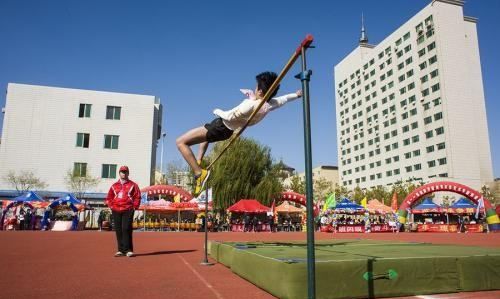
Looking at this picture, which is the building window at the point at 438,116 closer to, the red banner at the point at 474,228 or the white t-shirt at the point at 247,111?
the red banner at the point at 474,228

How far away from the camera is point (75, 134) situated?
3325 cm

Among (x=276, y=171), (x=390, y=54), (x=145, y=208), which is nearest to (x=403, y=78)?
(x=390, y=54)

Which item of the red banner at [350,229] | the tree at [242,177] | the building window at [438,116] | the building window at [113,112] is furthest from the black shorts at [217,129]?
the building window at [438,116]

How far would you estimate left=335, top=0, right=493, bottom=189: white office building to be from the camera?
5694cm

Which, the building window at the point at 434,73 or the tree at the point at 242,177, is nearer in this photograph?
the tree at the point at 242,177

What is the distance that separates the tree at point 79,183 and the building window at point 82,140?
258 centimetres

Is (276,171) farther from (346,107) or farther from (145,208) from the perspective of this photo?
(346,107)

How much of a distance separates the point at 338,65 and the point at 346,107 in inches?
438

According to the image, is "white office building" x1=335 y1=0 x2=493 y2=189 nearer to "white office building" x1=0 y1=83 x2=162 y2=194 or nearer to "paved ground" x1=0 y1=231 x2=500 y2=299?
"white office building" x1=0 y1=83 x2=162 y2=194

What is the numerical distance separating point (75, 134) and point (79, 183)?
5.01m

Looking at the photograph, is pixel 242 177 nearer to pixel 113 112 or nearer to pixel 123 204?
pixel 113 112

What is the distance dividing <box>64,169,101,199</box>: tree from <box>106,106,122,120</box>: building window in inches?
228

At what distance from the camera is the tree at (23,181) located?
29.9 m

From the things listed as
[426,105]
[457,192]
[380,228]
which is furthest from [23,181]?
[426,105]
